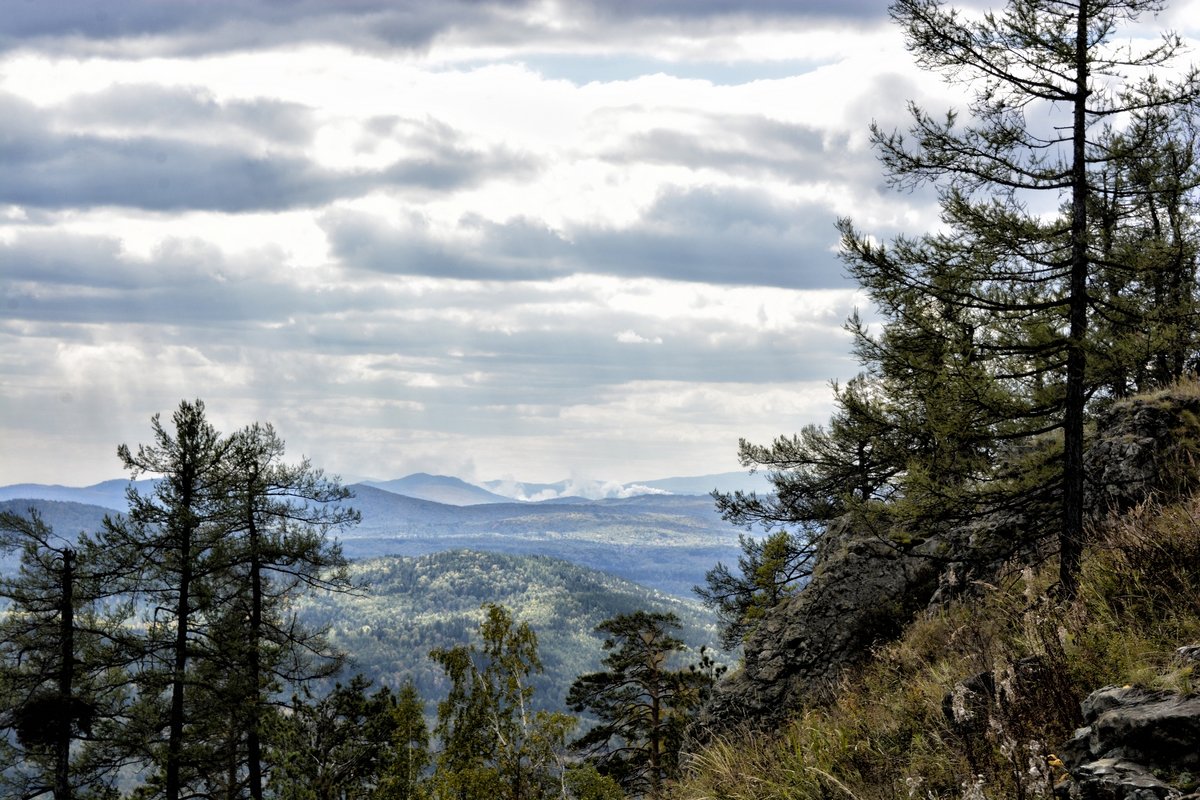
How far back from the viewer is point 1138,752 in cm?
459

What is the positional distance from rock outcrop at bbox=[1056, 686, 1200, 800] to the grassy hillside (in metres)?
0.15

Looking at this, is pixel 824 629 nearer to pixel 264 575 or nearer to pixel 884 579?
pixel 884 579

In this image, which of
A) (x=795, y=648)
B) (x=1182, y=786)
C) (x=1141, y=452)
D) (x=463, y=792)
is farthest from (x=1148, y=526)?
(x=463, y=792)

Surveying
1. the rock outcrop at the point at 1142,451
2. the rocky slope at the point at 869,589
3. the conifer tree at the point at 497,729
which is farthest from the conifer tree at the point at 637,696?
the rock outcrop at the point at 1142,451

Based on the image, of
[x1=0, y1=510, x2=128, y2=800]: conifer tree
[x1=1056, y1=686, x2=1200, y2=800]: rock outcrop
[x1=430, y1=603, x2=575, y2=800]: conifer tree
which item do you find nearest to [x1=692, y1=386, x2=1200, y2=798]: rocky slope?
[x1=430, y1=603, x2=575, y2=800]: conifer tree

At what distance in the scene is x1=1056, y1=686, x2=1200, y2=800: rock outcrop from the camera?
14.2 feet

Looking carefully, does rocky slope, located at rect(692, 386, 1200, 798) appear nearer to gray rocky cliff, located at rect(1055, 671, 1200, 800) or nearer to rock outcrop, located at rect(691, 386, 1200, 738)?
rock outcrop, located at rect(691, 386, 1200, 738)

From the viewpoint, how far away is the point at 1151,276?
1159 centimetres

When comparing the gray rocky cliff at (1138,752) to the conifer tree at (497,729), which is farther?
the conifer tree at (497,729)

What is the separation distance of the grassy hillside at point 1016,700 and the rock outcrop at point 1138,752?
15 cm

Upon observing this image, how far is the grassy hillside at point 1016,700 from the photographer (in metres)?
5.46

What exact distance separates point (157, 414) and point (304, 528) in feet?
15.7

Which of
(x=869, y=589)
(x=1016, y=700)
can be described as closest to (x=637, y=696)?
(x=869, y=589)

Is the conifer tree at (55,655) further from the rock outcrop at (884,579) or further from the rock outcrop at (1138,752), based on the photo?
the rock outcrop at (1138,752)
